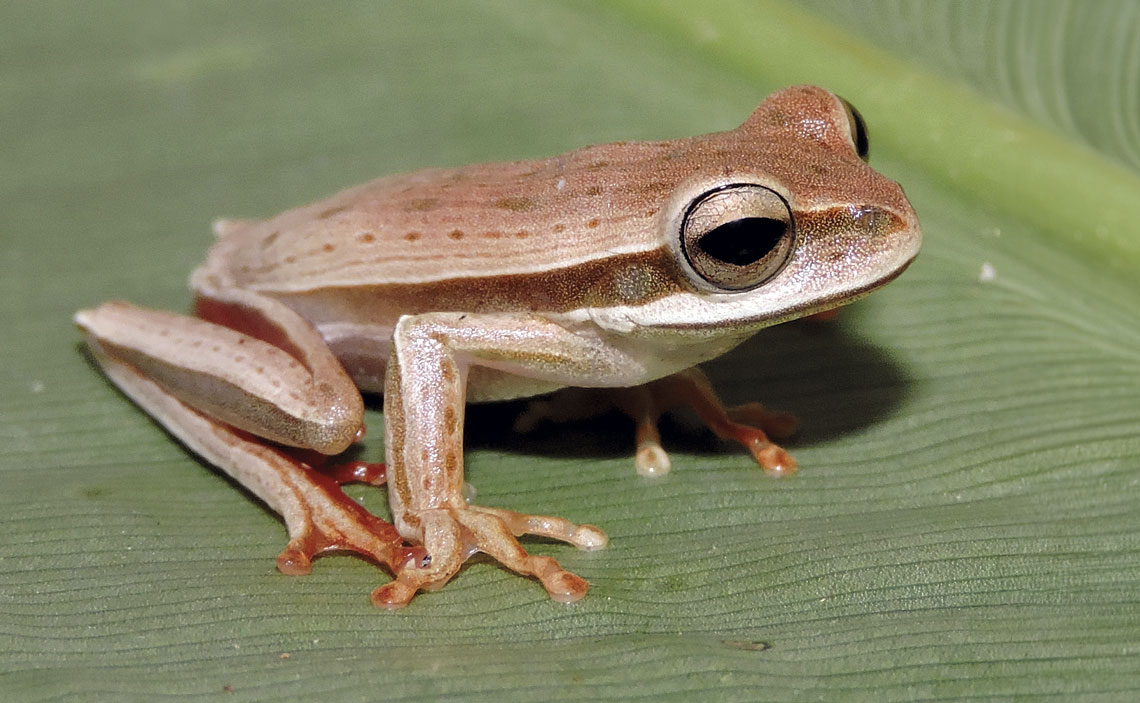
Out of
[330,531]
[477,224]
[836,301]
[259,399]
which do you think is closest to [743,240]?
[836,301]

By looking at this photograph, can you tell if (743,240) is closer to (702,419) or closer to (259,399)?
(702,419)

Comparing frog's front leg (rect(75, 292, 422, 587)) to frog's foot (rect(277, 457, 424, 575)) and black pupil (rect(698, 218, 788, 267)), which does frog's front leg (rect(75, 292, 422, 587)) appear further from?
black pupil (rect(698, 218, 788, 267))

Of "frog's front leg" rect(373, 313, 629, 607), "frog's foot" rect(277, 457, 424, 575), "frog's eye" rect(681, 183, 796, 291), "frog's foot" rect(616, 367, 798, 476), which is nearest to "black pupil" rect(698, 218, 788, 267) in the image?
"frog's eye" rect(681, 183, 796, 291)

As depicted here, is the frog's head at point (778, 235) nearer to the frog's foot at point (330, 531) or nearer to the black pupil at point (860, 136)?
the black pupil at point (860, 136)

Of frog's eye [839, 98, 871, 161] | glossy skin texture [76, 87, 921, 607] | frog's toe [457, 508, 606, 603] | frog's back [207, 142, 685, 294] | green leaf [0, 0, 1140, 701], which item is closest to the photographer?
green leaf [0, 0, 1140, 701]

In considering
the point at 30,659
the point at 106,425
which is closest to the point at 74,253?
the point at 106,425

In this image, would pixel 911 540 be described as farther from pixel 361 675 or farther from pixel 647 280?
pixel 361 675
